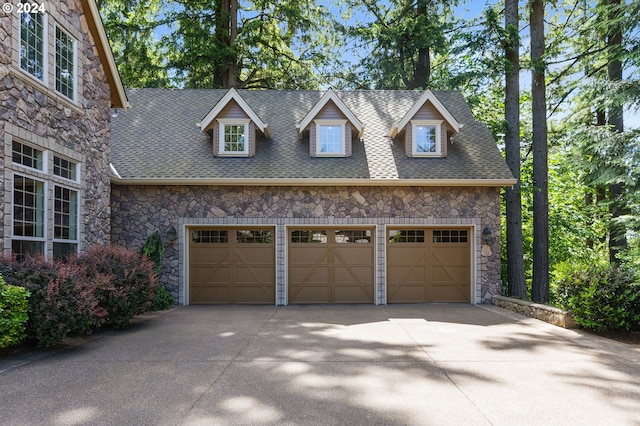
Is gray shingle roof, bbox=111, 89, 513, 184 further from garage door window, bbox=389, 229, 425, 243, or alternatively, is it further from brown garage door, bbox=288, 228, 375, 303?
brown garage door, bbox=288, 228, 375, 303

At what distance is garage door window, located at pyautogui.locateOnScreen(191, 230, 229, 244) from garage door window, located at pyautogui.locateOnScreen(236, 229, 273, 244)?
384 mm

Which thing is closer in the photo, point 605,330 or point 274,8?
point 605,330

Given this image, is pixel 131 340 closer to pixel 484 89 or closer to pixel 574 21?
pixel 484 89

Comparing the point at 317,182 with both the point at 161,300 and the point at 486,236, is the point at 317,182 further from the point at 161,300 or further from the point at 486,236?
the point at 161,300

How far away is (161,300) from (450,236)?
7883mm

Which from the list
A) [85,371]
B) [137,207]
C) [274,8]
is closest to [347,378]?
[85,371]

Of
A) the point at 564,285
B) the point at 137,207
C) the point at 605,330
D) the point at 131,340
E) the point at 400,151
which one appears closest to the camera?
the point at 131,340

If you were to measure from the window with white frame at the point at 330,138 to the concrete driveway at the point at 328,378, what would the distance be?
5.94 m

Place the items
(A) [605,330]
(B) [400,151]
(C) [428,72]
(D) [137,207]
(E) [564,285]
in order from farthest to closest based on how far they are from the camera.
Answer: (C) [428,72] < (B) [400,151] < (D) [137,207] < (E) [564,285] < (A) [605,330]

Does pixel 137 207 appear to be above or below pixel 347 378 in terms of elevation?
above

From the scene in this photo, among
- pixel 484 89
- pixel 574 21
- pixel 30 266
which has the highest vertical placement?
pixel 574 21

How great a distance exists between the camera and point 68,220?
8.94 meters

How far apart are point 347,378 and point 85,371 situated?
3.27 meters

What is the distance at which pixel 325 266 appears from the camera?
12.3 m
